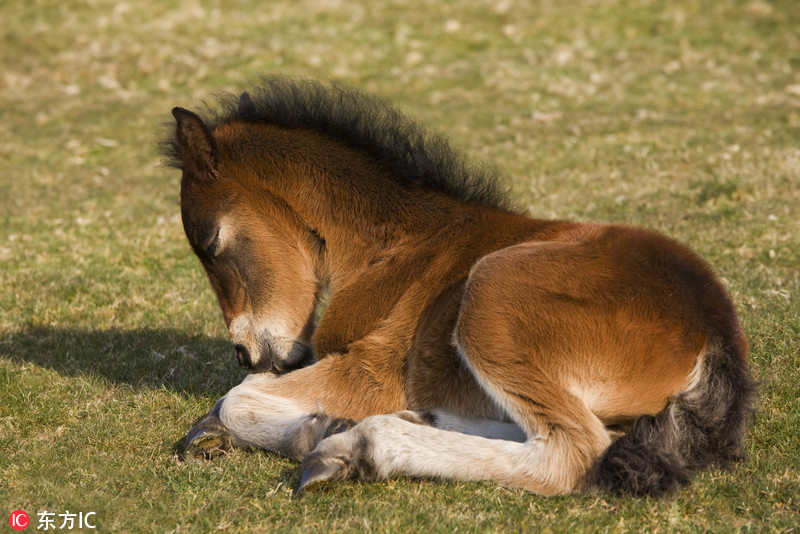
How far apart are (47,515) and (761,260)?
648 cm

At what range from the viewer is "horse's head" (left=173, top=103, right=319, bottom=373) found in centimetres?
491

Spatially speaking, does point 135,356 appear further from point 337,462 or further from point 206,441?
point 337,462

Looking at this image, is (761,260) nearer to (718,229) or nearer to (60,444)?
(718,229)

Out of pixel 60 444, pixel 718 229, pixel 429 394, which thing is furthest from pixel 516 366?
pixel 718 229

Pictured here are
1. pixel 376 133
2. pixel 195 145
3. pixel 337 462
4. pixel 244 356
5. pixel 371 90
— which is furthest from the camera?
pixel 371 90

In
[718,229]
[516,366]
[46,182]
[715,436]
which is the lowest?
[46,182]

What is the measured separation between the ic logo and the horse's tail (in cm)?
265

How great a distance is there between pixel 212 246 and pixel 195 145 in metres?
0.61

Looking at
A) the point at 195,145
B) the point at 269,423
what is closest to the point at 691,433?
the point at 269,423

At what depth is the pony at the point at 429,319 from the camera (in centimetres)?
407

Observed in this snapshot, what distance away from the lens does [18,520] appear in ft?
12.4

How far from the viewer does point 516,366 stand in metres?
4.07

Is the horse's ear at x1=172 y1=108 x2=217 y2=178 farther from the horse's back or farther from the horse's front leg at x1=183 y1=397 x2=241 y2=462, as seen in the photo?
the horse's back

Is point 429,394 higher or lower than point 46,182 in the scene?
higher
